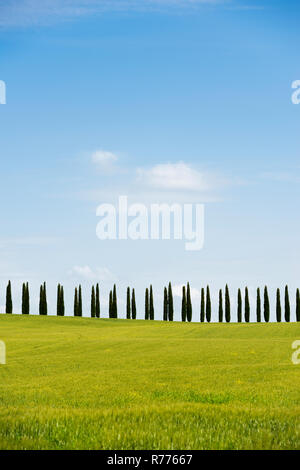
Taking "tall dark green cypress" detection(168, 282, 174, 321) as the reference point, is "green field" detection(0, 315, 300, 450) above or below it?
above

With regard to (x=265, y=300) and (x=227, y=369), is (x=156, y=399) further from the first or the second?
(x=265, y=300)

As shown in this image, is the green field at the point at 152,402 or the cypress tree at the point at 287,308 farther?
the cypress tree at the point at 287,308

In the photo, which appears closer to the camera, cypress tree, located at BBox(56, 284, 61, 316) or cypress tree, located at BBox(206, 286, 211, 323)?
cypress tree, located at BBox(56, 284, 61, 316)

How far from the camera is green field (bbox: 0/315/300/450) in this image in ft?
29.3

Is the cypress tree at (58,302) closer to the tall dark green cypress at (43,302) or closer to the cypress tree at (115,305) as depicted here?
the tall dark green cypress at (43,302)

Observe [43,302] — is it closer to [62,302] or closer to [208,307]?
[62,302]

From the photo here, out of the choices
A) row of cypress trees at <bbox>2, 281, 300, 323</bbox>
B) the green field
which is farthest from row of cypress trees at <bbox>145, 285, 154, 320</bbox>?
the green field

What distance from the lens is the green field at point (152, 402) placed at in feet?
29.3

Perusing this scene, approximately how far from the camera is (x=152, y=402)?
45.8 ft

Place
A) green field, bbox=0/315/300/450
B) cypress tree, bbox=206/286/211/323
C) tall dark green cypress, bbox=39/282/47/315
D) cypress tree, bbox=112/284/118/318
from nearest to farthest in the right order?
green field, bbox=0/315/300/450 < tall dark green cypress, bbox=39/282/47/315 < cypress tree, bbox=112/284/118/318 < cypress tree, bbox=206/286/211/323

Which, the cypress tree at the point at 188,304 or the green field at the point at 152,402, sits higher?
the green field at the point at 152,402

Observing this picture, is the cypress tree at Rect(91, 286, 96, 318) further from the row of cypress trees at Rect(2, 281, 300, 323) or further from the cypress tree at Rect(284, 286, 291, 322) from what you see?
the cypress tree at Rect(284, 286, 291, 322)

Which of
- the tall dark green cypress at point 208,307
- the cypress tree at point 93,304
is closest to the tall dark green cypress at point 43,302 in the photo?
the cypress tree at point 93,304
